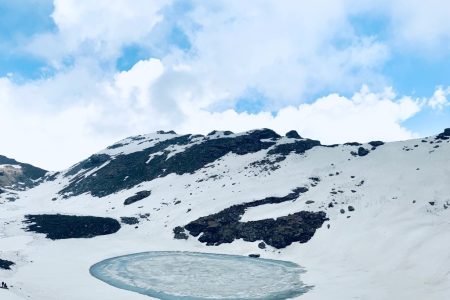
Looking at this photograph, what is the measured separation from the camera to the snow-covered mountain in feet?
101

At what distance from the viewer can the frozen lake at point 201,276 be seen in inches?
1142

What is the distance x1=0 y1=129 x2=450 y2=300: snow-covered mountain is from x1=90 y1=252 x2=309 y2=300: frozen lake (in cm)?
194

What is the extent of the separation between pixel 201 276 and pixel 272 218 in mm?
19860

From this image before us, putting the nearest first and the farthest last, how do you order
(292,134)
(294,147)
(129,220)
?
(129,220)
(294,147)
(292,134)

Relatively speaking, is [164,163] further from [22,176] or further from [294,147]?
[22,176]

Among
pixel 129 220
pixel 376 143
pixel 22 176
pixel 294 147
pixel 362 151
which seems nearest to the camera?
pixel 129 220

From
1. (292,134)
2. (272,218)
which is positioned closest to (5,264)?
(272,218)

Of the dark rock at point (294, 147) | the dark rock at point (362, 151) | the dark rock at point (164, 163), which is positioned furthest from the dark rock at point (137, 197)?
the dark rock at point (362, 151)

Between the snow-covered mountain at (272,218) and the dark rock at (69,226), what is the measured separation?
0.50ft

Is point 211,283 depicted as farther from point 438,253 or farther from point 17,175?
point 17,175

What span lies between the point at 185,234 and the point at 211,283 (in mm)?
23319

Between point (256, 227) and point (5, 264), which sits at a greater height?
point (256, 227)

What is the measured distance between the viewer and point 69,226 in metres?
Result: 58.2

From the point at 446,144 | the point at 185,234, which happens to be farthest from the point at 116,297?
the point at 446,144
